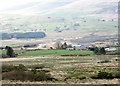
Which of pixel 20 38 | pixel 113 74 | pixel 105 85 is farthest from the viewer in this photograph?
pixel 20 38

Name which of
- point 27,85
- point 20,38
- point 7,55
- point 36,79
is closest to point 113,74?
point 36,79

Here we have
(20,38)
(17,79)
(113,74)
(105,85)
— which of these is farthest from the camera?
(20,38)

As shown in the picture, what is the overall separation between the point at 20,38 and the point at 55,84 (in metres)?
164

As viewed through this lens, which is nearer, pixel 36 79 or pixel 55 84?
pixel 55 84

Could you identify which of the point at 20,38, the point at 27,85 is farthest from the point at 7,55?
the point at 20,38

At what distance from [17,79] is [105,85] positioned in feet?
27.8

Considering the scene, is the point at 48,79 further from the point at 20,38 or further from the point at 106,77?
the point at 20,38

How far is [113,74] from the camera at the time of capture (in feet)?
112

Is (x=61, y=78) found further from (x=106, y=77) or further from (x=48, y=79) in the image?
(x=106, y=77)

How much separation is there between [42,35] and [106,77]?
166m

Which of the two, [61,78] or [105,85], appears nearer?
[105,85]

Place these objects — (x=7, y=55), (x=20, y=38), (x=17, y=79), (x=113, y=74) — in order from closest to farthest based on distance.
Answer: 1. (x=17, y=79)
2. (x=113, y=74)
3. (x=7, y=55)
4. (x=20, y=38)

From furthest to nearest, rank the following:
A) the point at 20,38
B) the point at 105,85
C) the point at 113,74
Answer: the point at 20,38, the point at 113,74, the point at 105,85

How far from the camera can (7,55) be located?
3019 inches
